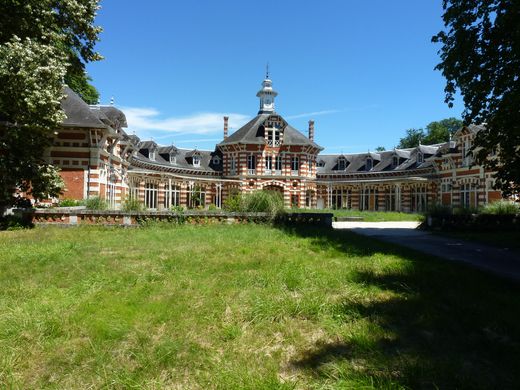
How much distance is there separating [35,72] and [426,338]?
11742 millimetres

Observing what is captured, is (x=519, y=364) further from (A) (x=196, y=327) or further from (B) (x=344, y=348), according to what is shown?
(A) (x=196, y=327)

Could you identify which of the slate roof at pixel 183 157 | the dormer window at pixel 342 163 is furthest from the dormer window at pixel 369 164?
the slate roof at pixel 183 157

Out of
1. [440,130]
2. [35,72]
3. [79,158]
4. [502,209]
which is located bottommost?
[502,209]

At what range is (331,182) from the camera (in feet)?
131

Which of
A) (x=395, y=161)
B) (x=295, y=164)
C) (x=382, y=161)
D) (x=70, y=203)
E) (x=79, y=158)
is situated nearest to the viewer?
(x=70, y=203)

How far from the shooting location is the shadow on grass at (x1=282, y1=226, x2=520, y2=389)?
2.86 meters

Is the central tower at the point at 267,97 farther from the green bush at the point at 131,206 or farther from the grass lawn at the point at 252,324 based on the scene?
the grass lawn at the point at 252,324

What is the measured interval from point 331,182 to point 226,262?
34.6 m

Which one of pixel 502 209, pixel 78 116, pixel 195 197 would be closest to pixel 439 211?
pixel 502 209

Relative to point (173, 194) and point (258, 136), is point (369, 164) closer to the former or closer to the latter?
point (258, 136)

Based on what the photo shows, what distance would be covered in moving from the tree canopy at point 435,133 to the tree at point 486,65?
4683cm

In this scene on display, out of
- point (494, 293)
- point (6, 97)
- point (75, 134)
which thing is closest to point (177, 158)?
point (75, 134)

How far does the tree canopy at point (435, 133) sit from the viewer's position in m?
54.4

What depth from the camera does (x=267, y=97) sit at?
40.9m
